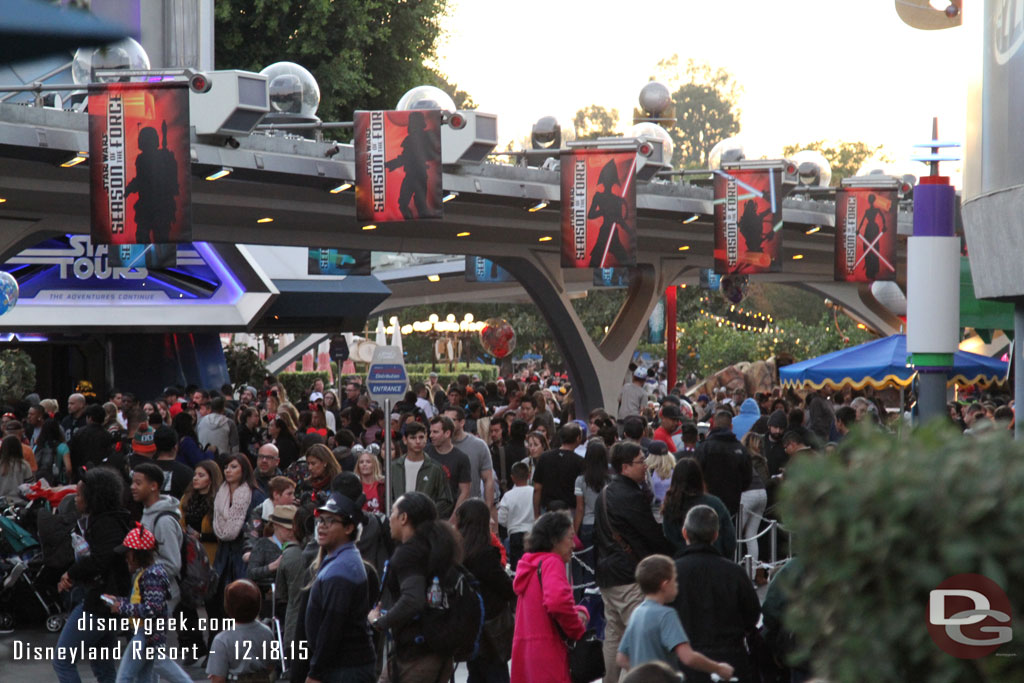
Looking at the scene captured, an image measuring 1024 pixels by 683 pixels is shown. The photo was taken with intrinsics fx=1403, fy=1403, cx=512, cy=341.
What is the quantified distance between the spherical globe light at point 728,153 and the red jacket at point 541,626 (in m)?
20.0

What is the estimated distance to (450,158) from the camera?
20797 millimetres

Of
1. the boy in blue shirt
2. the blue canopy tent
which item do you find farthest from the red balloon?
the boy in blue shirt

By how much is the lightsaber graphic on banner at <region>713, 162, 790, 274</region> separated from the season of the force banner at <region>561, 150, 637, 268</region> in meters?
3.22

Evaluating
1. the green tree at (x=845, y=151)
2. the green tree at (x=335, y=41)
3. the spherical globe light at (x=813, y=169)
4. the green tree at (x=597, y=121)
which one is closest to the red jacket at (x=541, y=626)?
the spherical globe light at (x=813, y=169)

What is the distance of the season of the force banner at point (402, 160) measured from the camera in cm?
1794

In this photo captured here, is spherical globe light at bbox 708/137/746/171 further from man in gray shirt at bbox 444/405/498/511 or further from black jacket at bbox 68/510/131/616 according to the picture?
black jacket at bbox 68/510/131/616

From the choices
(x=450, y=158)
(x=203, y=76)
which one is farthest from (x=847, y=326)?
(x=203, y=76)

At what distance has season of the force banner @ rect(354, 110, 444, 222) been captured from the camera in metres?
17.9

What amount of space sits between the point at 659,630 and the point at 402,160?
1224 centimetres

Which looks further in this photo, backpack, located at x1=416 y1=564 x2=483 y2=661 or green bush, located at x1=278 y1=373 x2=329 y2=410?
green bush, located at x1=278 y1=373 x2=329 y2=410

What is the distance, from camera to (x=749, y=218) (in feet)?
77.7

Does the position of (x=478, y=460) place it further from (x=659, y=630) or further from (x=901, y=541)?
(x=901, y=541)

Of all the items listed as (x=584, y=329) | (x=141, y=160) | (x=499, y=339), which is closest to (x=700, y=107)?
(x=499, y=339)

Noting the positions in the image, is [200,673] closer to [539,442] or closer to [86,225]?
[539,442]
